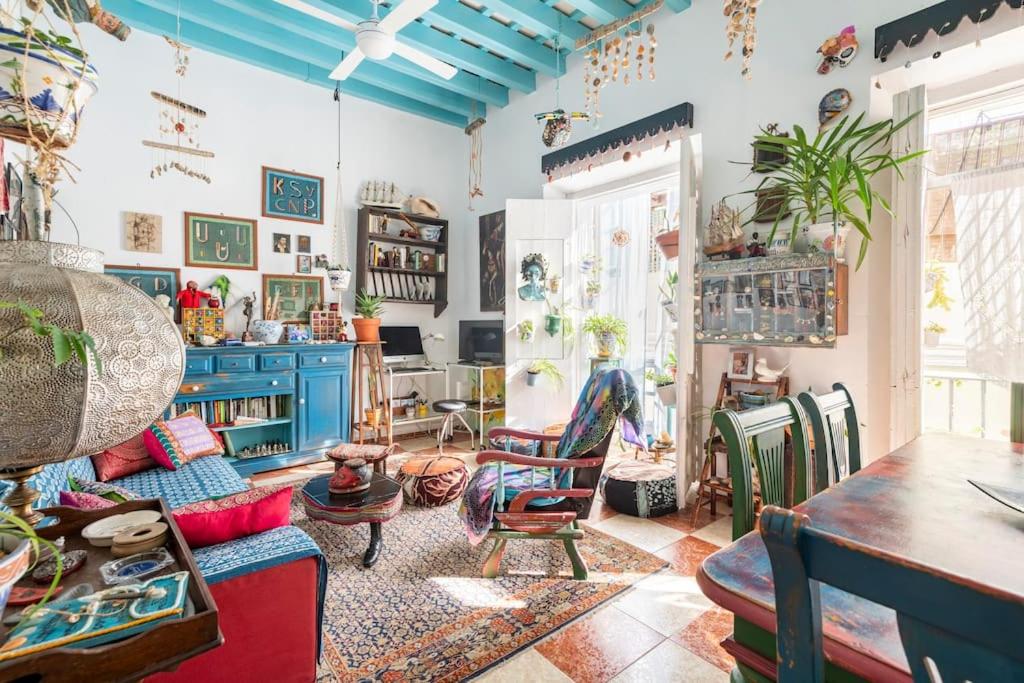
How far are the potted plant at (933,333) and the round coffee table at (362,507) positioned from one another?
2.99m

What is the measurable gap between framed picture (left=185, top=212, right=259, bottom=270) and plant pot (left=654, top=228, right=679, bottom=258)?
346 cm

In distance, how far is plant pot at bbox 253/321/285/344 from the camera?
161 inches

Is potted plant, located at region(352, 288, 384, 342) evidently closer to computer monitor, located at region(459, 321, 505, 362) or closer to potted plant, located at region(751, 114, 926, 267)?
computer monitor, located at region(459, 321, 505, 362)

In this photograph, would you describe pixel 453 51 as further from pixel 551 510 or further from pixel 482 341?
pixel 551 510

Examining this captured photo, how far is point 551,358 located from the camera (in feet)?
15.0

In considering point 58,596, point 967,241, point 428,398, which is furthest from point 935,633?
point 428,398

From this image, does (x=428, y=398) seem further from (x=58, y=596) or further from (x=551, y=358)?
(x=58, y=596)

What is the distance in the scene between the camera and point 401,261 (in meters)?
5.15

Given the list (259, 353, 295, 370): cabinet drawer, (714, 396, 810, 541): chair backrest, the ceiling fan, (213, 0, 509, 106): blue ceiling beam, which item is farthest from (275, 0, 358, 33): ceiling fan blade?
(714, 396, 810, 541): chair backrest

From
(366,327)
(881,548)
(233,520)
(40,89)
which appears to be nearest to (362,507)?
(233,520)

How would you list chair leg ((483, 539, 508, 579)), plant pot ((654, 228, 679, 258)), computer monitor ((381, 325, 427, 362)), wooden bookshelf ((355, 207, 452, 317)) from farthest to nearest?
1. computer monitor ((381, 325, 427, 362))
2. wooden bookshelf ((355, 207, 452, 317))
3. plant pot ((654, 228, 679, 258))
4. chair leg ((483, 539, 508, 579))

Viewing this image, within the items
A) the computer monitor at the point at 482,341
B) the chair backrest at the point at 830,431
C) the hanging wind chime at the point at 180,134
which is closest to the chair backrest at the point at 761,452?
the chair backrest at the point at 830,431

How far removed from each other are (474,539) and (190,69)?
172 inches

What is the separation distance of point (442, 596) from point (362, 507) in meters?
0.58
